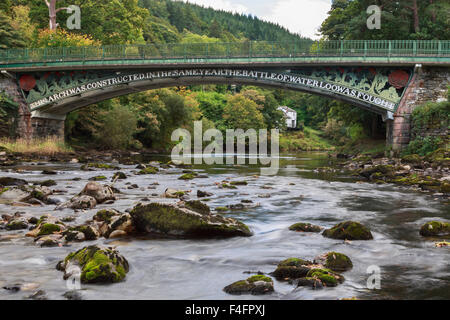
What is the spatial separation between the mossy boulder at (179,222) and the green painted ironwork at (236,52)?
25.7 m

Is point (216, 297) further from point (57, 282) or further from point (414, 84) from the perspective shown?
point (414, 84)

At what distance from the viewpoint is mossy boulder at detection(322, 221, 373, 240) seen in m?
9.33

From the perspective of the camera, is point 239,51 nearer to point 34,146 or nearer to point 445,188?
point 34,146

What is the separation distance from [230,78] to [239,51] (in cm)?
252

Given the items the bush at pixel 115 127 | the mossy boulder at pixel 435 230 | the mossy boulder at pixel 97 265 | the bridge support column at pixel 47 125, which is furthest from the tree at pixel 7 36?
the mossy boulder at pixel 435 230

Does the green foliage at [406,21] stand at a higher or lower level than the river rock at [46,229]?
higher

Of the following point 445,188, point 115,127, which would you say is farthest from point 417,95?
point 115,127

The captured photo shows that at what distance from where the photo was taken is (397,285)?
6.43 m

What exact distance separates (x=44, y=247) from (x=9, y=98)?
3673 cm

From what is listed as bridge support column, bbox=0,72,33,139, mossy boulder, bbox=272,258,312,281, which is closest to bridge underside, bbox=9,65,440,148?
bridge support column, bbox=0,72,33,139

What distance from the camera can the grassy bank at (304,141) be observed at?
89.4 m

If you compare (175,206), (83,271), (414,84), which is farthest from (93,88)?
(83,271)

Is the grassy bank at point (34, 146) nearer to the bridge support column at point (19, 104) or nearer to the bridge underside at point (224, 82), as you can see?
the bridge support column at point (19, 104)

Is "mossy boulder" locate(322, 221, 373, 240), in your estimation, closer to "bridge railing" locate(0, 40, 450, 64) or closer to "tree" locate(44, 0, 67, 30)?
"bridge railing" locate(0, 40, 450, 64)
